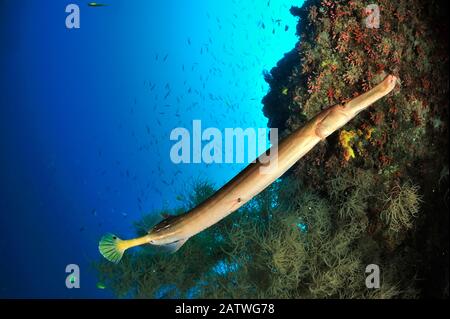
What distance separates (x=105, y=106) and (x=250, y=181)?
10.5 metres

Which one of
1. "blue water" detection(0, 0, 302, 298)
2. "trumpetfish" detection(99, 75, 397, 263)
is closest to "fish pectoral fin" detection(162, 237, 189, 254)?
"trumpetfish" detection(99, 75, 397, 263)

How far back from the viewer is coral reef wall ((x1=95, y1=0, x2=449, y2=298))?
452cm

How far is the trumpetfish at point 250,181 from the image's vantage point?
107 inches

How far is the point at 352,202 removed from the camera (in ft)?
15.7

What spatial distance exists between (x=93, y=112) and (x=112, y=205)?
3.79 m

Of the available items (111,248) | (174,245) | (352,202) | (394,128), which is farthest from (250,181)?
(394,128)

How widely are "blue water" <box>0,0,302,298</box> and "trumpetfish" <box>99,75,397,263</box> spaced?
3.96 m

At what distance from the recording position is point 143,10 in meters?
10.4

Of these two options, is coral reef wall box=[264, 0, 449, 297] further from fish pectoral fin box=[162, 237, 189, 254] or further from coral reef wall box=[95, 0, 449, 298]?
fish pectoral fin box=[162, 237, 189, 254]

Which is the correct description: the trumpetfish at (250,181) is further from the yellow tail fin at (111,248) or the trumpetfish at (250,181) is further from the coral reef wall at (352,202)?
the coral reef wall at (352,202)

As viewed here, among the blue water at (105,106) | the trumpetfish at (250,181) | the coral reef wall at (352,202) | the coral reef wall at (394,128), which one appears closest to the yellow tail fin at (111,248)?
the trumpetfish at (250,181)

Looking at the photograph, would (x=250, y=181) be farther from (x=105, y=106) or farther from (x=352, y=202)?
(x=105, y=106)
